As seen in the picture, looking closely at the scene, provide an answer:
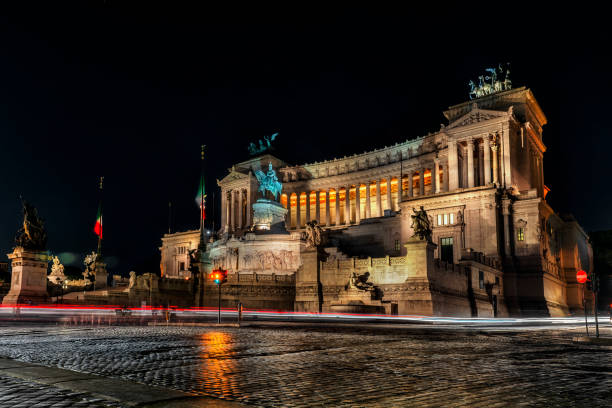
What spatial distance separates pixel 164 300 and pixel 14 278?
1169 cm

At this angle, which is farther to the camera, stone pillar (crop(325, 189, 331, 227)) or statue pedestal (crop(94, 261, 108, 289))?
stone pillar (crop(325, 189, 331, 227))

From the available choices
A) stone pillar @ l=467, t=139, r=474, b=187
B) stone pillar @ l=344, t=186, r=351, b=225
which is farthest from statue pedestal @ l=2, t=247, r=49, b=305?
stone pillar @ l=344, t=186, r=351, b=225

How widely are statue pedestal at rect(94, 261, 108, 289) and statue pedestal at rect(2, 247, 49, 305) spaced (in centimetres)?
1949

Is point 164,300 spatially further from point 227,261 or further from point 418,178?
point 418,178

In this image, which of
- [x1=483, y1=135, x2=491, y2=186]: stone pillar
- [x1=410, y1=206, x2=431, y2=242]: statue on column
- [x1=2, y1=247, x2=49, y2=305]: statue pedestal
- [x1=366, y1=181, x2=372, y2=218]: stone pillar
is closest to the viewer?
[x1=410, y1=206, x2=431, y2=242]: statue on column

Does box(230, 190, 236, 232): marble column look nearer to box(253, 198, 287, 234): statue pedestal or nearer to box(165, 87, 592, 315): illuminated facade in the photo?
box(165, 87, 592, 315): illuminated facade

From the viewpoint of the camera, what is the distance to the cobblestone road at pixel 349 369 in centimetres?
731

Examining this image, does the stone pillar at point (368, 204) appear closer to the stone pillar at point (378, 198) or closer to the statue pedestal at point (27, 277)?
the stone pillar at point (378, 198)

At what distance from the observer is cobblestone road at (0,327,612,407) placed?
7.31 meters

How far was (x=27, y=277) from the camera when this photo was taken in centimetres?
4269

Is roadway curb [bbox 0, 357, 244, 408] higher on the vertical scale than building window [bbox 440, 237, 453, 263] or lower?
lower

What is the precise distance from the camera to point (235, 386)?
317 inches

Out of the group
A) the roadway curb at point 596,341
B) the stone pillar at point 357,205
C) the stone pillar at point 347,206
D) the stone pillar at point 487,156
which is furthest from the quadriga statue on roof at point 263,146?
the roadway curb at point 596,341

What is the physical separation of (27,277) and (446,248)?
41722 millimetres
